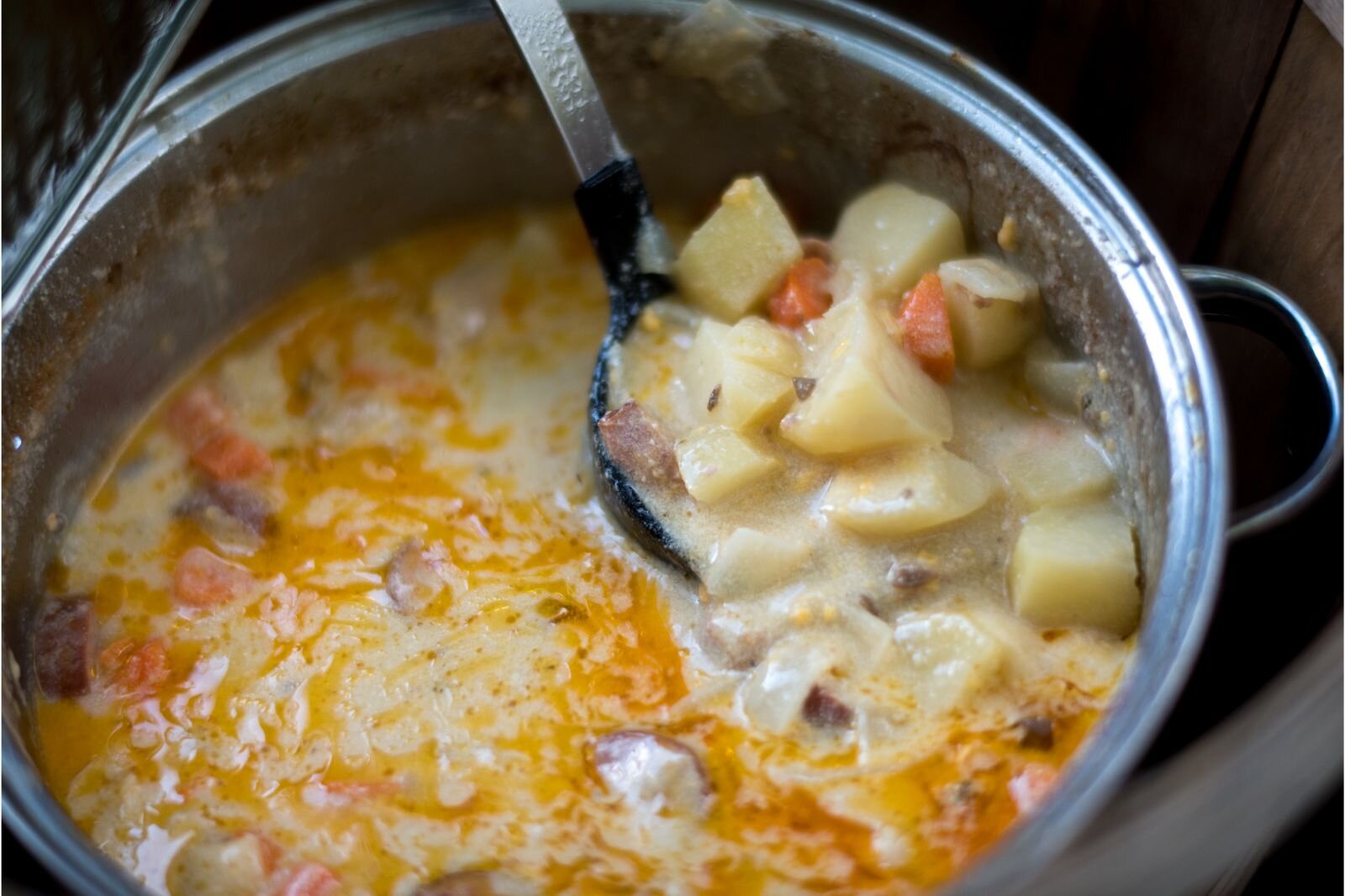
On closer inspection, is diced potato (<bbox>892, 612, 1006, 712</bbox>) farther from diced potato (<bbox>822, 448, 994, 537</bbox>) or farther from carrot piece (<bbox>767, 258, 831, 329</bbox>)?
carrot piece (<bbox>767, 258, 831, 329</bbox>)

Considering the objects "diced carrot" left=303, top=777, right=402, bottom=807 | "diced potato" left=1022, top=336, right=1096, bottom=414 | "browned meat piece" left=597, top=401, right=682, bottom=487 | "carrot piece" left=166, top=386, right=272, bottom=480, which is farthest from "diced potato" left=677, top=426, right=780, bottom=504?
"carrot piece" left=166, top=386, right=272, bottom=480

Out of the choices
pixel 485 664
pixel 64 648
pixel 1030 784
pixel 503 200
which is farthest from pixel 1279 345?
pixel 64 648

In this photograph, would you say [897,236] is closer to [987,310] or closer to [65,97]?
[987,310]

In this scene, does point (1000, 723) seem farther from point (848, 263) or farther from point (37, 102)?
point (37, 102)

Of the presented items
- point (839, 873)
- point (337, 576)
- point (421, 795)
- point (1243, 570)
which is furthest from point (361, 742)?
point (1243, 570)

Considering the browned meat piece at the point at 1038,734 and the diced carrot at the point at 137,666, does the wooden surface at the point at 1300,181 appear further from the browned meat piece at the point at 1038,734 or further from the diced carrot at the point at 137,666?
the diced carrot at the point at 137,666

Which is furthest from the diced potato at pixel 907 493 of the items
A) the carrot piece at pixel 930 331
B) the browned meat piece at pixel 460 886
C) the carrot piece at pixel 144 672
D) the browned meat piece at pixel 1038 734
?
the carrot piece at pixel 144 672

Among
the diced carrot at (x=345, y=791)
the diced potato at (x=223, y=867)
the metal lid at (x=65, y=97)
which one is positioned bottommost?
the diced potato at (x=223, y=867)
